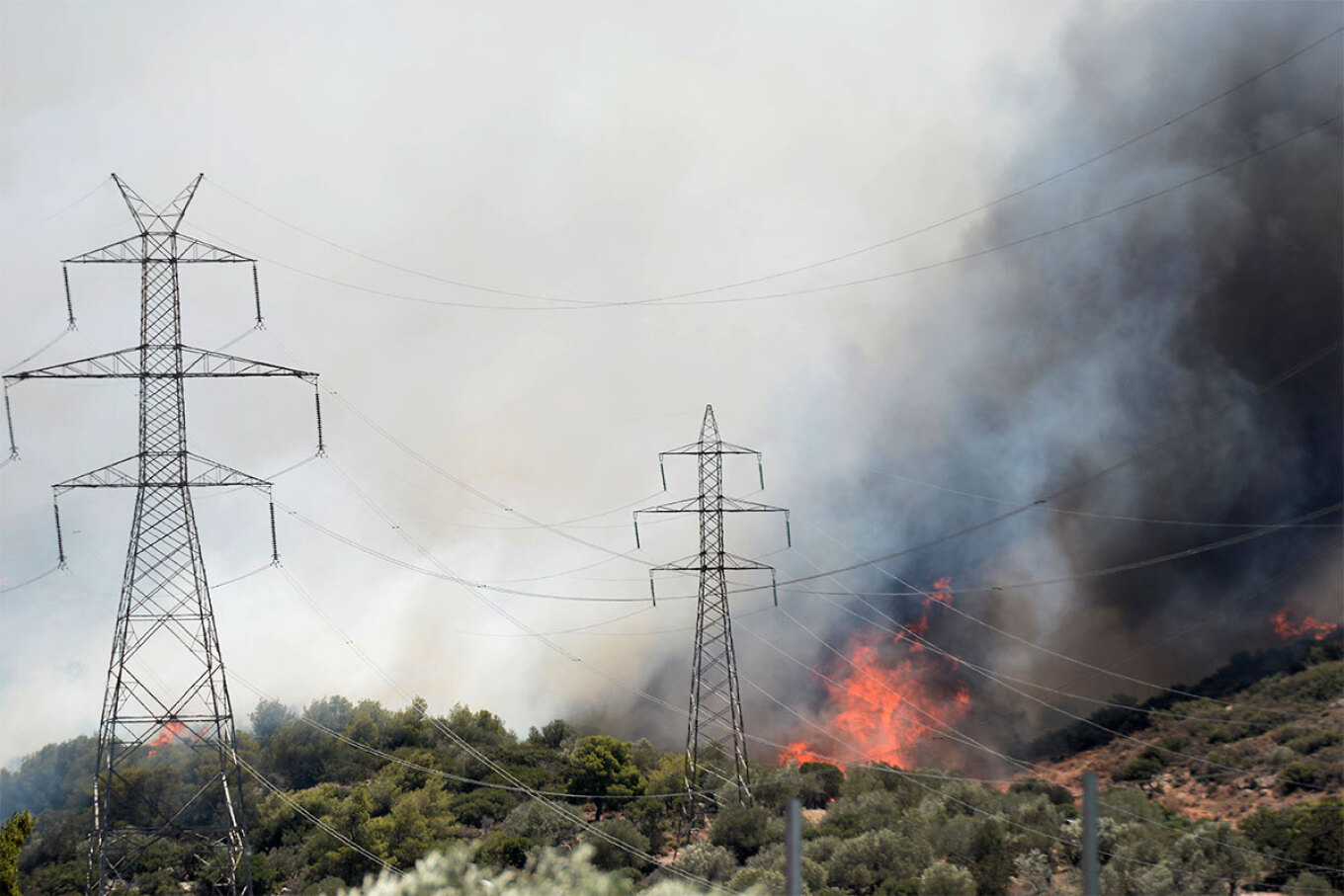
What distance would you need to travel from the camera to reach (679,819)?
2418 inches

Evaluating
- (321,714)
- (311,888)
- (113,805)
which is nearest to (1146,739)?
(311,888)

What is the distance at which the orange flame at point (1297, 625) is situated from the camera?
7644 centimetres

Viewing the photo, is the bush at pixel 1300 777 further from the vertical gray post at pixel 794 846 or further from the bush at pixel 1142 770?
the vertical gray post at pixel 794 846

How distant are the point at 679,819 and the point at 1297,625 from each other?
134ft

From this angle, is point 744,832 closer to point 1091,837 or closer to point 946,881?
point 946,881

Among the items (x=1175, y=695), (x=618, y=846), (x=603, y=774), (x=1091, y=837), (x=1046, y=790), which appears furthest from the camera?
A: (x=1175, y=695)

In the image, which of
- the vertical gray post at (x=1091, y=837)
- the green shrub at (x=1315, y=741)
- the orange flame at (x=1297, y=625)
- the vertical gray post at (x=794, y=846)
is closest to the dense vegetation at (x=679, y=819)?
the green shrub at (x=1315, y=741)

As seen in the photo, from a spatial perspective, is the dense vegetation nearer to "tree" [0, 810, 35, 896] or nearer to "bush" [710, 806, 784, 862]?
"bush" [710, 806, 784, 862]

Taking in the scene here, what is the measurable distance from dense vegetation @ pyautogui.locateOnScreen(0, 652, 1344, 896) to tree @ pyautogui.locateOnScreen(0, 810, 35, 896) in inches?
547

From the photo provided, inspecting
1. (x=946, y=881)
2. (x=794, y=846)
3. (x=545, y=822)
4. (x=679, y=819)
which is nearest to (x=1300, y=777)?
(x=946, y=881)

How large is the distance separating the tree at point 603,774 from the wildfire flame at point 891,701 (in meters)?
13.4

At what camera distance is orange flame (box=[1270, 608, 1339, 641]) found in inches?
3009

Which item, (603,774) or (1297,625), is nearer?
(603,774)

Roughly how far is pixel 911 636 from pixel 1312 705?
24.3 m
